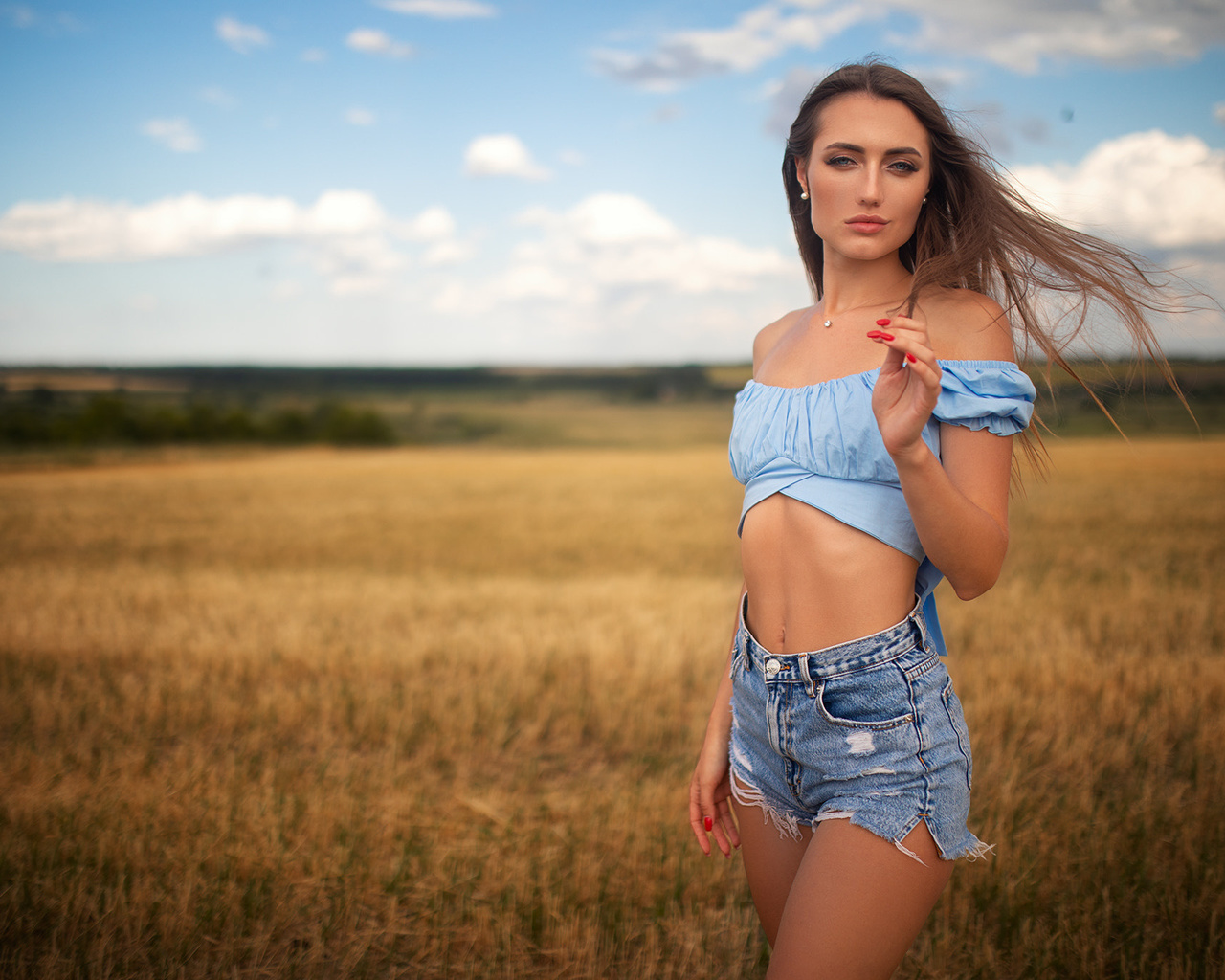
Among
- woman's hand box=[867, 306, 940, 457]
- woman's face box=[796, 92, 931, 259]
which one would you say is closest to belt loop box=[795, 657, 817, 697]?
woman's hand box=[867, 306, 940, 457]

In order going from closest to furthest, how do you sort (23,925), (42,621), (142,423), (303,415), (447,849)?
(23,925) → (447,849) → (42,621) → (142,423) → (303,415)

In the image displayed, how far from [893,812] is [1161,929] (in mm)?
2279

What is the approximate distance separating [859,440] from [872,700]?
0.54m

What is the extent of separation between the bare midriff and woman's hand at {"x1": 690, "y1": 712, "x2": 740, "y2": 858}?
0.39m

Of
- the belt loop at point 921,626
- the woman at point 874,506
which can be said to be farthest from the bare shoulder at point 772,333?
the belt loop at point 921,626

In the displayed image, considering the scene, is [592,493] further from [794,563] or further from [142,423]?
[142,423]

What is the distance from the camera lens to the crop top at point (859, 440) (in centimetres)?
173

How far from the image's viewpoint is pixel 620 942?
318 centimetres

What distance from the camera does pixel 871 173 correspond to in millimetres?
1903

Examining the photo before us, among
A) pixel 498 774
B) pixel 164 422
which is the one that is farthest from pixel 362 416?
pixel 498 774

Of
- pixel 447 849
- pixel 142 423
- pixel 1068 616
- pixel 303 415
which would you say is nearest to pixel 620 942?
pixel 447 849

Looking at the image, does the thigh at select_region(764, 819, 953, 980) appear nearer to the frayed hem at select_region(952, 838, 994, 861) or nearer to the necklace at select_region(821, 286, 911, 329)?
the frayed hem at select_region(952, 838, 994, 861)

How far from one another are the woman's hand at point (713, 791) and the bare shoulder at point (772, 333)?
3.26ft

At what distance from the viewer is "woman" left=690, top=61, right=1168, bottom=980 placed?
5.54ft
